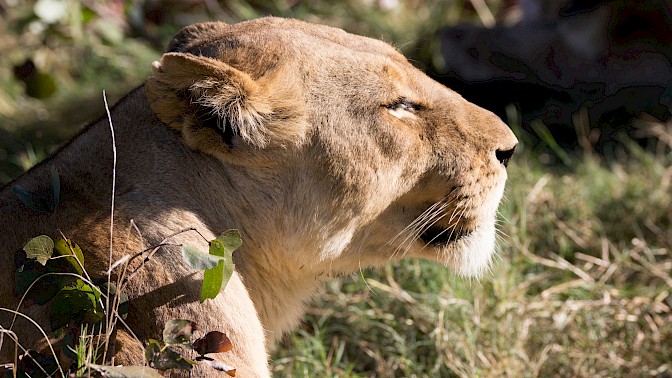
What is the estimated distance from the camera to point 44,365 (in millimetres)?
2201

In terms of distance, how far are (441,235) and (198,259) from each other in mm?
853

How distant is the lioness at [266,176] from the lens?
2.30 m

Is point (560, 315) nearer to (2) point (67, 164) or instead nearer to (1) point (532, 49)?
(2) point (67, 164)

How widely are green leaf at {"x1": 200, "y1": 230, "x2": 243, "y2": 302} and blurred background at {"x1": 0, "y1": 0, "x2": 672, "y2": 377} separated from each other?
1.20 meters

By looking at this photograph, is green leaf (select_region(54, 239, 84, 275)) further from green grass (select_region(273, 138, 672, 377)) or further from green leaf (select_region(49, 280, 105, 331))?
green grass (select_region(273, 138, 672, 377))

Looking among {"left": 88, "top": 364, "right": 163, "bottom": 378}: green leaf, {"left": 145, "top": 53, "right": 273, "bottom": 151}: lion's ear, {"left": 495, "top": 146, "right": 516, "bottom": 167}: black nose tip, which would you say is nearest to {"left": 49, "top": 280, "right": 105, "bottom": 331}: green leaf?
{"left": 88, "top": 364, "right": 163, "bottom": 378}: green leaf

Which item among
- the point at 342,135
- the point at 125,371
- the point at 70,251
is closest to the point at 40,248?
the point at 70,251

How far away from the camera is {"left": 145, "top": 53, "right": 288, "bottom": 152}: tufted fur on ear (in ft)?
7.39

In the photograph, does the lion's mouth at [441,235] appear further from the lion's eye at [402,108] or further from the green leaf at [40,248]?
the green leaf at [40,248]

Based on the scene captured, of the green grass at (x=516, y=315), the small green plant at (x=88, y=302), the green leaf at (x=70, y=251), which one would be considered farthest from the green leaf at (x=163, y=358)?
the green grass at (x=516, y=315)

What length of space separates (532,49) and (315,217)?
404 cm

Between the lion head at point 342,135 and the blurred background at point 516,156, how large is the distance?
0.81 meters

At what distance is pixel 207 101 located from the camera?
2.29 m

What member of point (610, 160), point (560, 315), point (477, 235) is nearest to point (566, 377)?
point (560, 315)
